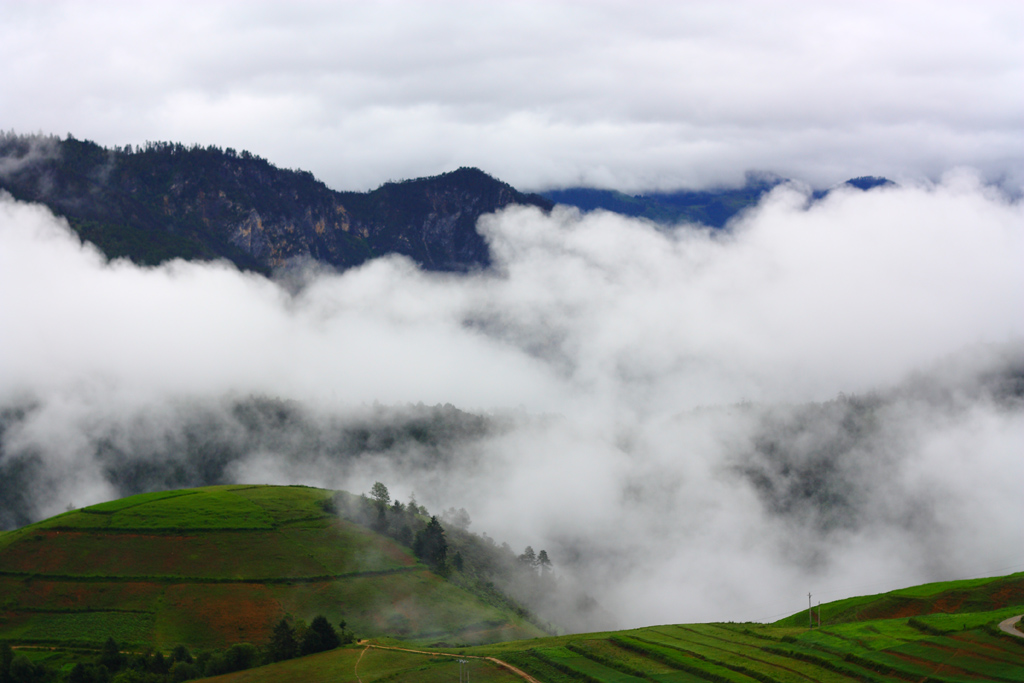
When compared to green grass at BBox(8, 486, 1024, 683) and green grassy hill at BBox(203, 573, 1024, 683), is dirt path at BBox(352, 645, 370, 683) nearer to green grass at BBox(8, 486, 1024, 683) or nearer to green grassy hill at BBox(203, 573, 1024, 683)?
green grassy hill at BBox(203, 573, 1024, 683)

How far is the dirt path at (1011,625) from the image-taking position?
130125 mm

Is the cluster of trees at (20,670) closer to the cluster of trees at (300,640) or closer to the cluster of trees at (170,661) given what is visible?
the cluster of trees at (170,661)

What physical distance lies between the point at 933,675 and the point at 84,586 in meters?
176

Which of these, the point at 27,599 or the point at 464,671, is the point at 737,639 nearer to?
the point at 464,671

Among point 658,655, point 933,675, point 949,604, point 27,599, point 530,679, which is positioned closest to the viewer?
point 933,675

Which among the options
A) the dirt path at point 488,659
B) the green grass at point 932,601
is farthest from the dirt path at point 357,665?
the green grass at point 932,601

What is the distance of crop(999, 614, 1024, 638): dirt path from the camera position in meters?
130

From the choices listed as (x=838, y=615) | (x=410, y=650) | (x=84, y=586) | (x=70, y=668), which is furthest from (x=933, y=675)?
(x=84, y=586)

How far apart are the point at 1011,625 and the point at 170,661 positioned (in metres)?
147

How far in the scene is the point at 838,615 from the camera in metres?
181

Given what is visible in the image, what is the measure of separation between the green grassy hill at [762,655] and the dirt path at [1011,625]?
1.25 metres

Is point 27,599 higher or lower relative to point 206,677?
higher

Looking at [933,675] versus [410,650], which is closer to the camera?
[933,675]

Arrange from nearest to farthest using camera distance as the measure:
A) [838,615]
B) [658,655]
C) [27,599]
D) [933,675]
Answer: [933,675] → [658,655] → [838,615] → [27,599]
